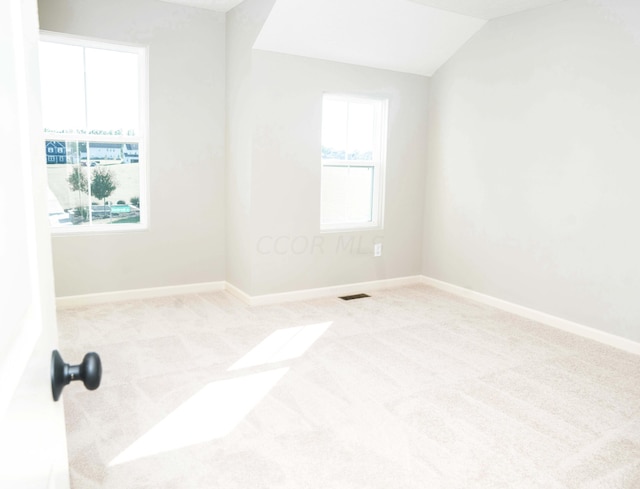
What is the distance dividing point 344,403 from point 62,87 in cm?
341

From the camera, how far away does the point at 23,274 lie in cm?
58

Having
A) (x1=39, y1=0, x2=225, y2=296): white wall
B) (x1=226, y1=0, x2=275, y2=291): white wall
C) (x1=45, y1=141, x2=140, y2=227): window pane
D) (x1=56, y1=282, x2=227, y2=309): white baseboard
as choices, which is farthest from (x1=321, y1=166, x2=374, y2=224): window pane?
(x1=45, y1=141, x2=140, y2=227): window pane

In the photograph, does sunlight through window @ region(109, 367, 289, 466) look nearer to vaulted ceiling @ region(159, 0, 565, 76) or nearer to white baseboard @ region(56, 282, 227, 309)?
white baseboard @ region(56, 282, 227, 309)

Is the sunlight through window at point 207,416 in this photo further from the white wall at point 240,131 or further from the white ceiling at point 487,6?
the white ceiling at point 487,6

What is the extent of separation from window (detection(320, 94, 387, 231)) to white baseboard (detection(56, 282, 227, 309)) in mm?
1299

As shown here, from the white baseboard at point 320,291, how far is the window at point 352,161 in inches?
23.8

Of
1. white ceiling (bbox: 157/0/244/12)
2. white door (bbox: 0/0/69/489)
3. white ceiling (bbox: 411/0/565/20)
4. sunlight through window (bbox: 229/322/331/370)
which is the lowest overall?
sunlight through window (bbox: 229/322/331/370)

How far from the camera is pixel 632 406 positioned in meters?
2.74

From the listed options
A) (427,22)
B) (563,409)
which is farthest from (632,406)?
(427,22)

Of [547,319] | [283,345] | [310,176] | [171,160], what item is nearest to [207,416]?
[283,345]

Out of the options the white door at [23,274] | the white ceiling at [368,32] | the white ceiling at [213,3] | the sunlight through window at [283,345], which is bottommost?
the sunlight through window at [283,345]

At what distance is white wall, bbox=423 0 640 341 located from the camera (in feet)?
11.7

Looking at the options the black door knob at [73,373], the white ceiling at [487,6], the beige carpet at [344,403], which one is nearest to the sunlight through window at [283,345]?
the beige carpet at [344,403]

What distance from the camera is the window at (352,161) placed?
4.79 metres
